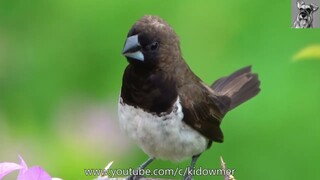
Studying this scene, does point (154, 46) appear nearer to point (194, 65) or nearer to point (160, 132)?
point (160, 132)

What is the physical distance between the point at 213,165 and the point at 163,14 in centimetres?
34

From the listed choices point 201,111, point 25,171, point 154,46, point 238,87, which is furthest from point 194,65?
point 25,171

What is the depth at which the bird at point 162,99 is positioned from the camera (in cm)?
91

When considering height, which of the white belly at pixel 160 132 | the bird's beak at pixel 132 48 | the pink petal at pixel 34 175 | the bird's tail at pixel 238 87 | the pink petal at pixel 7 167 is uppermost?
the bird's beak at pixel 132 48

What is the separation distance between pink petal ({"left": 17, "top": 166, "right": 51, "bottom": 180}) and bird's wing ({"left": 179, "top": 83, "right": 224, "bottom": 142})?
0.47 metres

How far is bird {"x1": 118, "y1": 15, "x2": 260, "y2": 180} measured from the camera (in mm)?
909

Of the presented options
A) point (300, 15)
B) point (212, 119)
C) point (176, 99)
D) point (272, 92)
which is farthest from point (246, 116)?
point (176, 99)

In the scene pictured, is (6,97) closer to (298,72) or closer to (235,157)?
(235,157)

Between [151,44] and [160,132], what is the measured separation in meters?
0.14

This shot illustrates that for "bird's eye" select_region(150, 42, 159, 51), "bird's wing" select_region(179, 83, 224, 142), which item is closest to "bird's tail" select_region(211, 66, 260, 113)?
"bird's wing" select_region(179, 83, 224, 142)

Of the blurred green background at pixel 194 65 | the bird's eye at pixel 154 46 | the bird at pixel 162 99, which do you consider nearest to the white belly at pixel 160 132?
the bird at pixel 162 99

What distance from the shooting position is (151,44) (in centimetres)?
90

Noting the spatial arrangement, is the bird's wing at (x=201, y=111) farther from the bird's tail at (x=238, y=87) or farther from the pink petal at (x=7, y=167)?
the pink petal at (x=7, y=167)

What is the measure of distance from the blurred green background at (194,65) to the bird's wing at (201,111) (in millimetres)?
298
